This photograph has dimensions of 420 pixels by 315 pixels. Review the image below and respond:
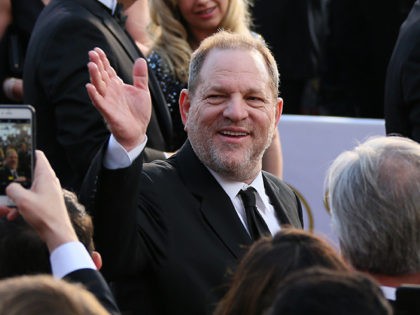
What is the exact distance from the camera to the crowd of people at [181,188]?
2.55 m

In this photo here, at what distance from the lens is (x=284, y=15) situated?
769 centimetres

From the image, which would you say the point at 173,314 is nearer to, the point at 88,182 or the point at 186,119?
the point at 88,182

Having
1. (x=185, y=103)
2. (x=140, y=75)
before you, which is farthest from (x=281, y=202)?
(x=140, y=75)

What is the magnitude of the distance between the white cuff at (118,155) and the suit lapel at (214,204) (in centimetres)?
42

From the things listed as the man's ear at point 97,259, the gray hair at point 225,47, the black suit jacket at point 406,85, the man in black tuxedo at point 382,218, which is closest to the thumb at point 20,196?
the man's ear at point 97,259

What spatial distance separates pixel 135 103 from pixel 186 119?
63 cm

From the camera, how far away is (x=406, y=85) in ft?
16.2

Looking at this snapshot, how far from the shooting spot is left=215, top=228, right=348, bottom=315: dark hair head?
2484 mm

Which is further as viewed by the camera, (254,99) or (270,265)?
(254,99)

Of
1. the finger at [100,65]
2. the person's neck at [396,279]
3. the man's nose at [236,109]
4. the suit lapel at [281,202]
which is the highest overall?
the finger at [100,65]

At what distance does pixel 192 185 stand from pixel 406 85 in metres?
1.67

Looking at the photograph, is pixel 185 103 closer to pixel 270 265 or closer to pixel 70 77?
pixel 70 77

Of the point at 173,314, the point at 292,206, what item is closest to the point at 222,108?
the point at 292,206

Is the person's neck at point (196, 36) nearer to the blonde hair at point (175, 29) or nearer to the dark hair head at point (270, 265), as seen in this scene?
the blonde hair at point (175, 29)
